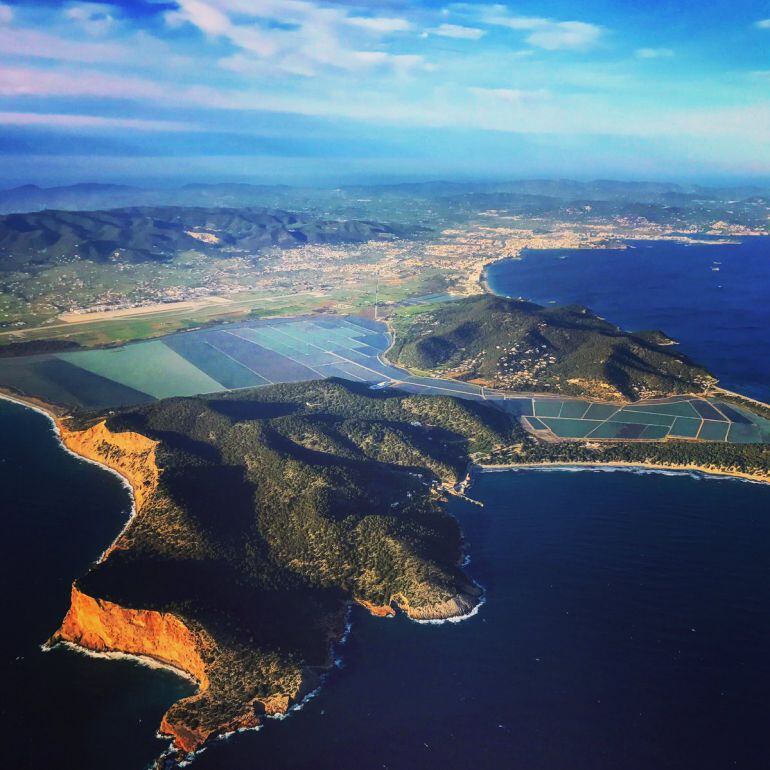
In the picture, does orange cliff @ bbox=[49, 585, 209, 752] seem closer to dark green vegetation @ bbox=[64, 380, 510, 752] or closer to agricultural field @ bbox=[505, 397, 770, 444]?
dark green vegetation @ bbox=[64, 380, 510, 752]

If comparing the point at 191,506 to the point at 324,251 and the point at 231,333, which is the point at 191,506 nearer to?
the point at 231,333

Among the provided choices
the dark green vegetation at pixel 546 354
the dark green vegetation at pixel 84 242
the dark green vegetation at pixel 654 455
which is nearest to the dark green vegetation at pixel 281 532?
the dark green vegetation at pixel 654 455

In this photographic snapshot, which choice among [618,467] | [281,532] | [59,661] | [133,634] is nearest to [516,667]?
[281,532]

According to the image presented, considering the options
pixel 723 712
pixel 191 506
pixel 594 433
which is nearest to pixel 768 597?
pixel 723 712

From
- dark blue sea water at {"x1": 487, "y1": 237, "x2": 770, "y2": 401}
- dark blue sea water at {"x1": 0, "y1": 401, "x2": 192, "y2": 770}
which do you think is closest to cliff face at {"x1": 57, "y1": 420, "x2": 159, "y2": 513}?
dark blue sea water at {"x1": 0, "y1": 401, "x2": 192, "y2": 770}

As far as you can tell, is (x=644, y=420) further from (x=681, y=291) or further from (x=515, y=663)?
(x=681, y=291)

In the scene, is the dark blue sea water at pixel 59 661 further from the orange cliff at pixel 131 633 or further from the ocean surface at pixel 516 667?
the orange cliff at pixel 131 633

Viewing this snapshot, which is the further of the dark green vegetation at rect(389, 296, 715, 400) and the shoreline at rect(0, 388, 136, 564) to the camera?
the dark green vegetation at rect(389, 296, 715, 400)
